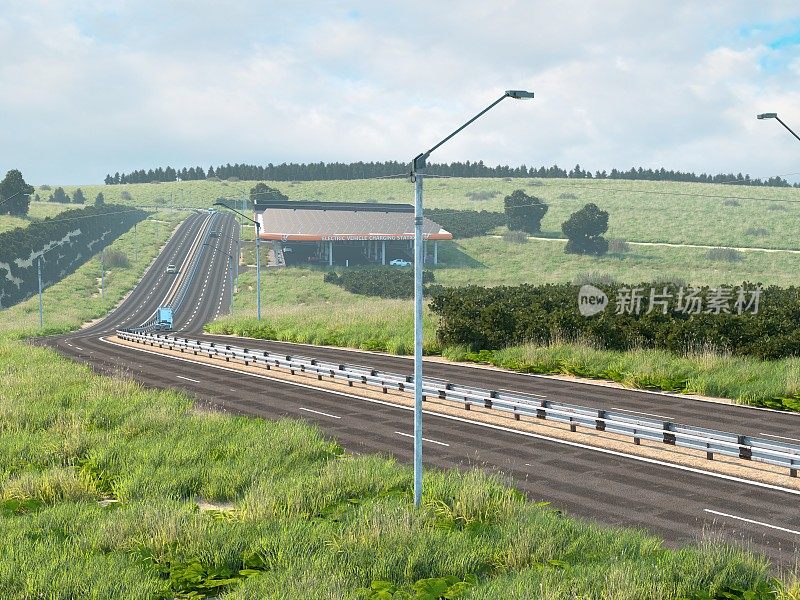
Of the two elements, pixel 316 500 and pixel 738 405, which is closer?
pixel 316 500

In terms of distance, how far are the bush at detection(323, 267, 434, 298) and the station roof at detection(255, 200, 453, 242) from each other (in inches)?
404

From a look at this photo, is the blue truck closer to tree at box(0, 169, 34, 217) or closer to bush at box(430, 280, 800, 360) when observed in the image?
bush at box(430, 280, 800, 360)

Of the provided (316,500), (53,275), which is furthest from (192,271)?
(316,500)

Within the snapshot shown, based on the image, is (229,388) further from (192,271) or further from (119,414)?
(192,271)

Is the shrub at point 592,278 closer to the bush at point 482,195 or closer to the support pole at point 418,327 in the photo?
the support pole at point 418,327

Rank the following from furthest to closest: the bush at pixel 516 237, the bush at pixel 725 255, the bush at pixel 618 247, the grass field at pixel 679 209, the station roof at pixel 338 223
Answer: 1. the bush at pixel 516 237
2. the grass field at pixel 679 209
3. the station roof at pixel 338 223
4. the bush at pixel 618 247
5. the bush at pixel 725 255

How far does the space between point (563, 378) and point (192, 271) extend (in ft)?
327

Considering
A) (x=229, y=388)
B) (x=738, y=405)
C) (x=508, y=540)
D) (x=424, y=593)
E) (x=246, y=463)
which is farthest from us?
(x=229, y=388)

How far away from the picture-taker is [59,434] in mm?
21797

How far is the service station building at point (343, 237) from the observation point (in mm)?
120500

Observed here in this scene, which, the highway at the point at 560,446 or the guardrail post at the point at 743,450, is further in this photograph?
the guardrail post at the point at 743,450

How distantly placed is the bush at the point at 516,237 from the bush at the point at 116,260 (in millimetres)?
59880

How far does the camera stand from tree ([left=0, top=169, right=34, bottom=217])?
144 metres

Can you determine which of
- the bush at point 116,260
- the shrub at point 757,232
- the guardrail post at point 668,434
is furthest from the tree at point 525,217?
the guardrail post at point 668,434
